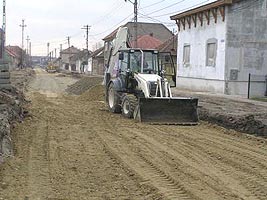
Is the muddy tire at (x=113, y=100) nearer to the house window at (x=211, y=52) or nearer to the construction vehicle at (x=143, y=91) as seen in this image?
the construction vehicle at (x=143, y=91)

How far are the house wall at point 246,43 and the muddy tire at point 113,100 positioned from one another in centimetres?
1183

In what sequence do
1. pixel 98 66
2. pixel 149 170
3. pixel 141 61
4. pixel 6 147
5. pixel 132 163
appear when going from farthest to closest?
pixel 98 66 < pixel 141 61 < pixel 6 147 < pixel 132 163 < pixel 149 170

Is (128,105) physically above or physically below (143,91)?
below

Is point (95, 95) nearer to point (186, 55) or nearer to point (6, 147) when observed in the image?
point (186, 55)

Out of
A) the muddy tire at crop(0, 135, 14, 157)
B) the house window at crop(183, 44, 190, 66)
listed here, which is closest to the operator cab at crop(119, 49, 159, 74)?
the muddy tire at crop(0, 135, 14, 157)

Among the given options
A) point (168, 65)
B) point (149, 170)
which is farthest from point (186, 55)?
point (149, 170)

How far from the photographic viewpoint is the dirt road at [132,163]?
721cm

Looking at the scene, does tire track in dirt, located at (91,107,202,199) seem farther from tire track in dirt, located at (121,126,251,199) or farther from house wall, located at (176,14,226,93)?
house wall, located at (176,14,226,93)

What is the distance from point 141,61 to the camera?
1844 centimetres

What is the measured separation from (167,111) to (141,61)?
3.07 metres

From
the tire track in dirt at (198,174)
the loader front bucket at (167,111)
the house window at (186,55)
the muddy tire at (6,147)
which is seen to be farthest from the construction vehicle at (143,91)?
the house window at (186,55)

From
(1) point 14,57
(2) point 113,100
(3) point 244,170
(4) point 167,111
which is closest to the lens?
(3) point 244,170

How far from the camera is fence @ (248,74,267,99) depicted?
99.1 ft

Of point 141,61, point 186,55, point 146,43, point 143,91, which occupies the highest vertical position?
point 146,43
